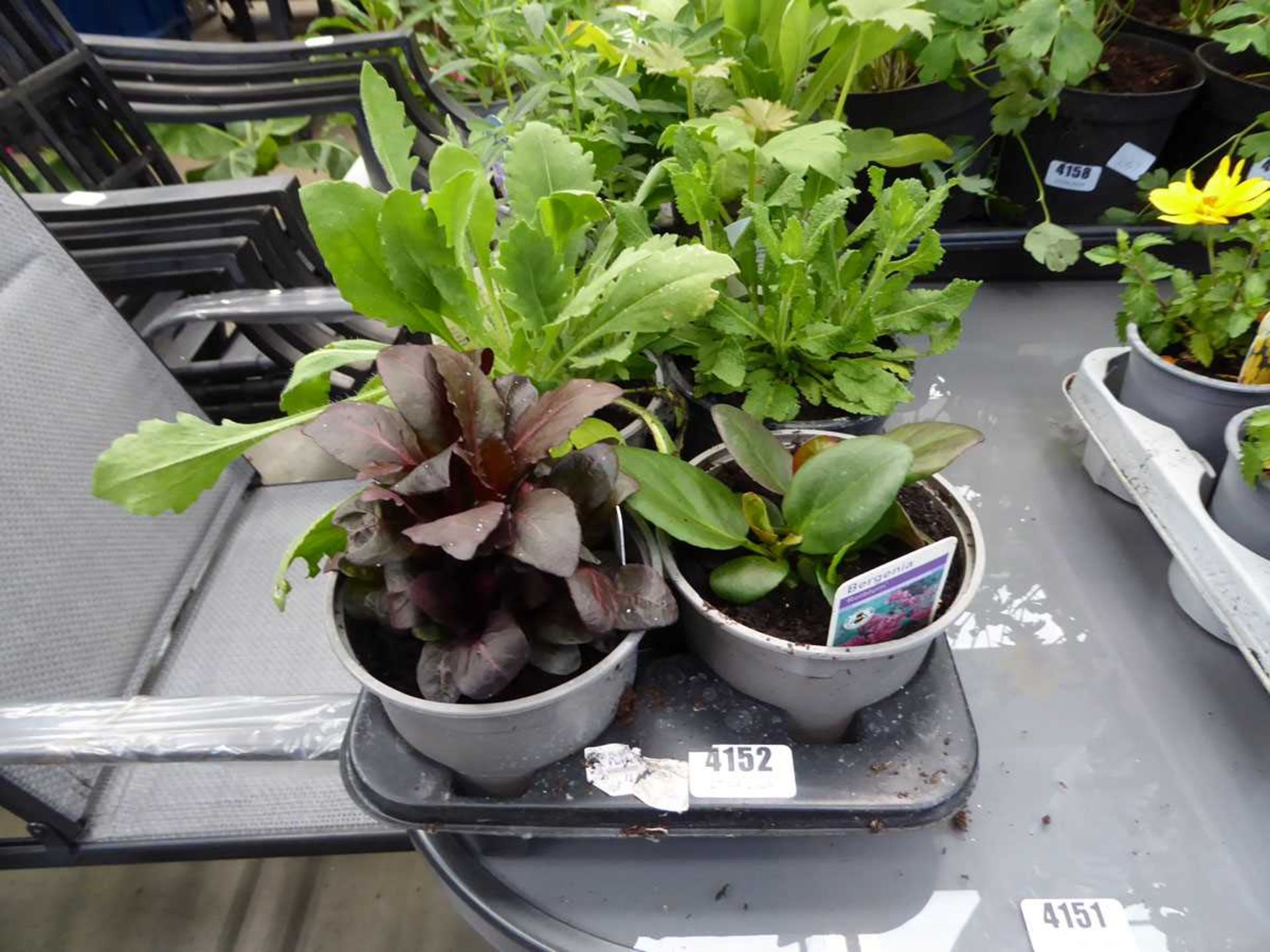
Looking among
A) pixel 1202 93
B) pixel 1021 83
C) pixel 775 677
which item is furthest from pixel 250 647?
pixel 1202 93

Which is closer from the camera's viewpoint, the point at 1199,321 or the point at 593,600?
the point at 593,600

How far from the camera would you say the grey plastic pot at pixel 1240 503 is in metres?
0.67

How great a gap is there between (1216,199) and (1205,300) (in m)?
0.10

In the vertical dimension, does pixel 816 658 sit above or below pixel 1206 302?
above

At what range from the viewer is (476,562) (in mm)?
504

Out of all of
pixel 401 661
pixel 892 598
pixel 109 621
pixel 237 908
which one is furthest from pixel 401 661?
pixel 237 908

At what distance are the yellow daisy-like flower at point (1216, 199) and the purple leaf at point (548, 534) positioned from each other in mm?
672

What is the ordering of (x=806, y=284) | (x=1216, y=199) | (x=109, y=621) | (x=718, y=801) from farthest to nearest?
(x=109, y=621) → (x=1216, y=199) → (x=806, y=284) → (x=718, y=801)

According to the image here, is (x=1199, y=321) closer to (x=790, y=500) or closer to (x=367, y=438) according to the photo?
(x=790, y=500)

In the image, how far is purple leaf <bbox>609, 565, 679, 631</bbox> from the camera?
489 millimetres

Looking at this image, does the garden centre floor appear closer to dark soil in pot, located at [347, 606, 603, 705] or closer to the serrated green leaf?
dark soil in pot, located at [347, 606, 603, 705]

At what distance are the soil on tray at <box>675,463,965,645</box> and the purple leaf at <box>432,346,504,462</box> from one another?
0.19 meters

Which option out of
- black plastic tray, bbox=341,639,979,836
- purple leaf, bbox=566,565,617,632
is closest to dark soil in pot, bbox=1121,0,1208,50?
black plastic tray, bbox=341,639,979,836

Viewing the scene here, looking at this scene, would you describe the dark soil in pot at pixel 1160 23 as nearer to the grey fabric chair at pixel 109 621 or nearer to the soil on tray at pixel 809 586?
the soil on tray at pixel 809 586
